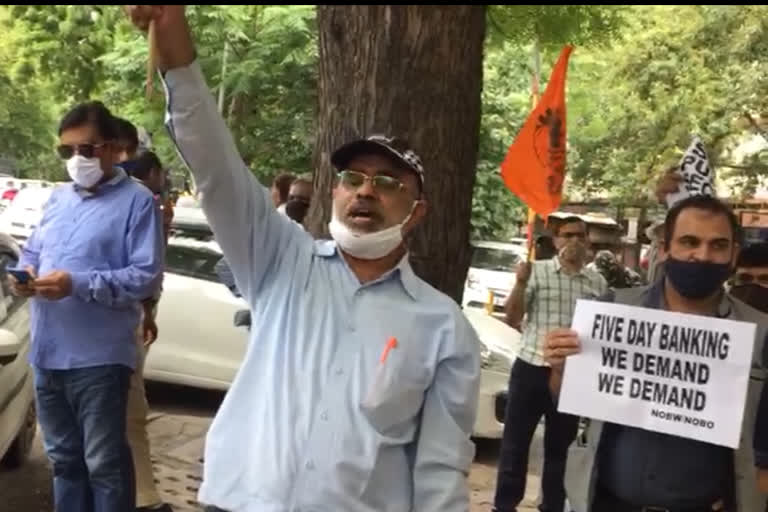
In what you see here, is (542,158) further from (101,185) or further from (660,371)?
(101,185)

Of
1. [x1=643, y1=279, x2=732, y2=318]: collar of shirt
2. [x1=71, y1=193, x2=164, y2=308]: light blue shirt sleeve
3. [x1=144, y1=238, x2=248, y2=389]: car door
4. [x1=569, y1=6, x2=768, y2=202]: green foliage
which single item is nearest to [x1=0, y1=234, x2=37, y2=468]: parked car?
[x1=71, y1=193, x2=164, y2=308]: light blue shirt sleeve

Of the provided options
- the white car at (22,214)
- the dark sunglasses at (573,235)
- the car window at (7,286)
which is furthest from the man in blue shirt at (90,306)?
the white car at (22,214)

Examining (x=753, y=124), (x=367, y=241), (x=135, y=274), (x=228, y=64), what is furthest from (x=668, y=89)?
(x=367, y=241)

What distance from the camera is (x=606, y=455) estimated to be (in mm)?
3119

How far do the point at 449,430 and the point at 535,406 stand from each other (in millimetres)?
3437

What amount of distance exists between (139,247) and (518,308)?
2562 millimetres

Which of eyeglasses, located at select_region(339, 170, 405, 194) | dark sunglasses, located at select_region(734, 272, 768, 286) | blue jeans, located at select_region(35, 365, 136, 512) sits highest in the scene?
eyeglasses, located at select_region(339, 170, 405, 194)

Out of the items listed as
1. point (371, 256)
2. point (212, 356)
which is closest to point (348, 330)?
point (371, 256)

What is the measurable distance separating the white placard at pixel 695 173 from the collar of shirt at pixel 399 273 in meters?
2.53

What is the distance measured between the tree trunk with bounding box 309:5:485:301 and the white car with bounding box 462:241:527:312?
1131 cm

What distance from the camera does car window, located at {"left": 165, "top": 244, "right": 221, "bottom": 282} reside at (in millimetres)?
8156

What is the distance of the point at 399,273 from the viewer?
249 centimetres

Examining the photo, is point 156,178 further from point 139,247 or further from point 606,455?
point 606,455

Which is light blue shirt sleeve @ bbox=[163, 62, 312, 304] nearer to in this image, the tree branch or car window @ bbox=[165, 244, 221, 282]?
car window @ bbox=[165, 244, 221, 282]
